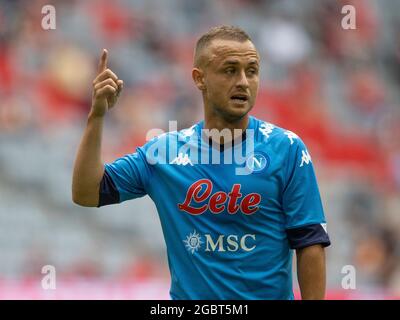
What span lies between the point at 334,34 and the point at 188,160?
10.4 metres

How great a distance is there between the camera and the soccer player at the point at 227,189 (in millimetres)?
4434

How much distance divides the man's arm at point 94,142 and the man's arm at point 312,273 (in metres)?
1.08

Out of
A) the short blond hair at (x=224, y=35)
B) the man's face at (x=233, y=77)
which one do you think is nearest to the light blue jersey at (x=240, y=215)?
the man's face at (x=233, y=77)

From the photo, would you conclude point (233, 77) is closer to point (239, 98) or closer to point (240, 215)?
point (239, 98)

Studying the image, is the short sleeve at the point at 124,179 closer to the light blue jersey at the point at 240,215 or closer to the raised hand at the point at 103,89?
the light blue jersey at the point at 240,215

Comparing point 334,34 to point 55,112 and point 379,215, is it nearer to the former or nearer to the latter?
point 379,215

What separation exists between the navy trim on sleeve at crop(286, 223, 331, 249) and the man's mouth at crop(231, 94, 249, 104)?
66 centimetres

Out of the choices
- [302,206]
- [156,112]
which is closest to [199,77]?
[302,206]

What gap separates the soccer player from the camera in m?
4.43

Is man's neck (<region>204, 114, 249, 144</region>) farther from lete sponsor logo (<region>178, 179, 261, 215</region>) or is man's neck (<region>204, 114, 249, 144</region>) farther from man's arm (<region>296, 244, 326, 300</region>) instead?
man's arm (<region>296, 244, 326, 300</region>)

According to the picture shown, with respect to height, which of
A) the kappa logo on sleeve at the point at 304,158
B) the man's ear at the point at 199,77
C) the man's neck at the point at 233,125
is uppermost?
the man's ear at the point at 199,77

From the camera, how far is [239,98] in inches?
179

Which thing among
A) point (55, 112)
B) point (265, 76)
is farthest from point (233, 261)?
point (265, 76)

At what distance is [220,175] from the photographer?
15.0 ft
